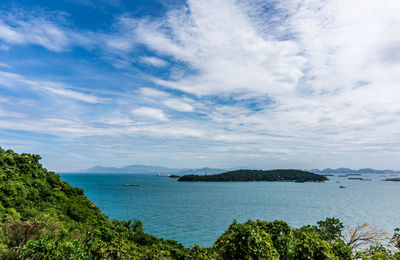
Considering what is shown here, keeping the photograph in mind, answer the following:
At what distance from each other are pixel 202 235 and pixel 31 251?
119 feet

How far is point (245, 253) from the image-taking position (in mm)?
7367

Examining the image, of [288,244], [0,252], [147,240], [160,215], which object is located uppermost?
[288,244]

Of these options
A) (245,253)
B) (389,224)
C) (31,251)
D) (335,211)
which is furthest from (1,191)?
(335,211)

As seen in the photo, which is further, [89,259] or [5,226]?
[5,226]

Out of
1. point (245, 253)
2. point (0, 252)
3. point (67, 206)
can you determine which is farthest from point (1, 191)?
point (245, 253)

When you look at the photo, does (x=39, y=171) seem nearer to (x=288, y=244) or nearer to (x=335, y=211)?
(x=288, y=244)

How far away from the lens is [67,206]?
2891 cm

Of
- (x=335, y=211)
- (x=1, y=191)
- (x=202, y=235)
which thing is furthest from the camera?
(x=335, y=211)

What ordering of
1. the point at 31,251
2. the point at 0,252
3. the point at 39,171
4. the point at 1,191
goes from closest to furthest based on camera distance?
the point at 31,251 < the point at 0,252 < the point at 1,191 < the point at 39,171

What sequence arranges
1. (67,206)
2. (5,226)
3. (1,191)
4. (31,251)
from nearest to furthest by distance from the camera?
(31,251), (5,226), (1,191), (67,206)

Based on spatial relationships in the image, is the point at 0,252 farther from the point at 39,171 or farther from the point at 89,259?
the point at 39,171

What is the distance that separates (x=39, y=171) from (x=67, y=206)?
346 inches

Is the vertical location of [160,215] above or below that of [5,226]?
below

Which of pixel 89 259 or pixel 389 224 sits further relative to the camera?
pixel 389 224
